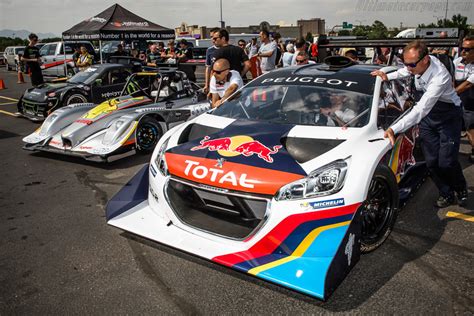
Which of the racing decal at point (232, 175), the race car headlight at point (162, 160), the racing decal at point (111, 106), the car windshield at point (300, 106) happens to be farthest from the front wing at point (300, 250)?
the racing decal at point (111, 106)

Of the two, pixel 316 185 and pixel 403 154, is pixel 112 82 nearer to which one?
pixel 403 154

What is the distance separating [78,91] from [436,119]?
26.0 ft

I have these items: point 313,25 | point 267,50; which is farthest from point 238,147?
point 313,25

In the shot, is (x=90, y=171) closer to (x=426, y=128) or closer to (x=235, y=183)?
(x=235, y=183)

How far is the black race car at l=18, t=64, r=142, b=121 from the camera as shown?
9.00 metres

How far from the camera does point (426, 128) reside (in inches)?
160

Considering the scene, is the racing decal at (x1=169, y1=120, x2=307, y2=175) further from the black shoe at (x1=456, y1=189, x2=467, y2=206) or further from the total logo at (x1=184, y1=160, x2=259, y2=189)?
the black shoe at (x1=456, y1=189, x2=467, y2=206)

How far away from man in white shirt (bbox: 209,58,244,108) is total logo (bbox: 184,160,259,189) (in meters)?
2.60

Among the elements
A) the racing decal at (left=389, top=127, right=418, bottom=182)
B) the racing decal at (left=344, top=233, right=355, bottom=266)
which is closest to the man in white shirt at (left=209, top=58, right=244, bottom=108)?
the racing decal at (left=389, top=127, right=418, bottom=182)

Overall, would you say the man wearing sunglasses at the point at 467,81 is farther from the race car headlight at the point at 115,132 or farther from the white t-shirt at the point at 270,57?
the race car headlight at the point at 115,132

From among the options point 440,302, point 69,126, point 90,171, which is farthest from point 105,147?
point 440,302

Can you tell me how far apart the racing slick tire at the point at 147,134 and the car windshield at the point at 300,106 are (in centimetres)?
243

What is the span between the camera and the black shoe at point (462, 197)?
4.16m

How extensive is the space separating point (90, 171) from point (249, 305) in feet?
12.6
